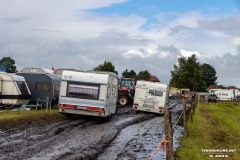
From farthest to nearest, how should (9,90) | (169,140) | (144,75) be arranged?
1. (144,75)
2. (9,90)
3. (169,140)

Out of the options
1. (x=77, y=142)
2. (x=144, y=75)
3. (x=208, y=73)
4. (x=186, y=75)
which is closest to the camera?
(x=77, y=142)

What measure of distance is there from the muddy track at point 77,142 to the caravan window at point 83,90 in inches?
80.4

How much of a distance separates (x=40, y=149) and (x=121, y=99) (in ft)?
89.5

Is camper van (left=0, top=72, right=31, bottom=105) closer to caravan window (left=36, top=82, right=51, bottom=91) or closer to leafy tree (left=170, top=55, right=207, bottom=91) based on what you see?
caravan window (left=36, top=82, right=51, bottom=91)

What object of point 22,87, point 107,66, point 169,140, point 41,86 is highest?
point 107,66

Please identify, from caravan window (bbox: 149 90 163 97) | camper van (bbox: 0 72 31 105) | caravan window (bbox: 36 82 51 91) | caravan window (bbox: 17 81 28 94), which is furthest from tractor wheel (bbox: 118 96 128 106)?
→ camper van (bbox: 0 72 31 105)

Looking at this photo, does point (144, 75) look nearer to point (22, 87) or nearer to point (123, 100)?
point (123, 100)

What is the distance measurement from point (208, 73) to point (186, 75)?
55.3 metres

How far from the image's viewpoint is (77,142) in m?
14.8

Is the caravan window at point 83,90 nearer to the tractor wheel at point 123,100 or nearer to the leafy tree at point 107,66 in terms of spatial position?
the tractor wheel at point 123,100

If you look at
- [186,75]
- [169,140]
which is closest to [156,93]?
[169,140]

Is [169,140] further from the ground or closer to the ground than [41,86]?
closer to the ground

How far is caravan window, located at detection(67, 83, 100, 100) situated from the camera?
22.6 metres

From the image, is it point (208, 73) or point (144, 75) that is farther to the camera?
point (208, 73)
